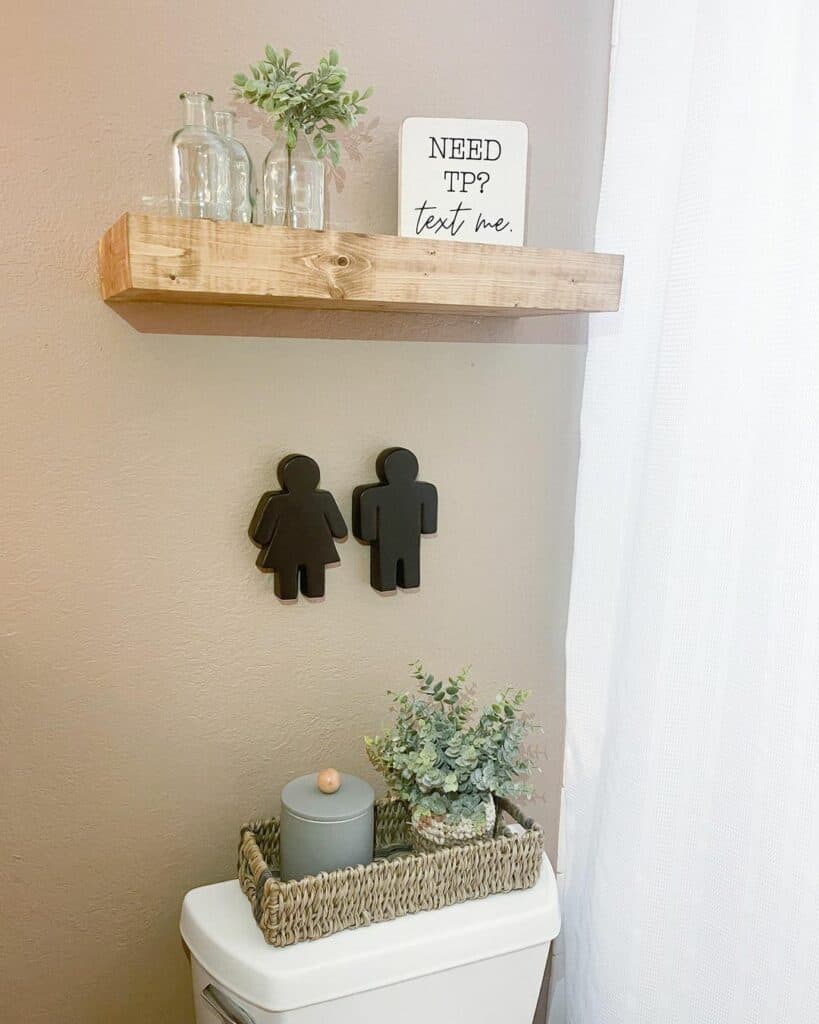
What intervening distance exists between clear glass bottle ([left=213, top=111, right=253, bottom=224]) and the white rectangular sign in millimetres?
166

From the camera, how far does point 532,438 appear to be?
3.97ft

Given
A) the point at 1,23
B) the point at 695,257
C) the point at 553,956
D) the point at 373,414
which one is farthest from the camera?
the point at 553,956

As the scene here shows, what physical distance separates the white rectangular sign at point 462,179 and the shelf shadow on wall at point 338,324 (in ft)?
0.47

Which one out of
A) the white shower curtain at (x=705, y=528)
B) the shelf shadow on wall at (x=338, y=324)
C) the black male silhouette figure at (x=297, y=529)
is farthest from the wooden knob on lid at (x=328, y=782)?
the shelf shadow on wall at (x=338, y=324)

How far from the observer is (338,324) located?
108 centimetres

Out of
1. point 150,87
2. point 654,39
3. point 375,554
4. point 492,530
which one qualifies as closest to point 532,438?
point 492,530

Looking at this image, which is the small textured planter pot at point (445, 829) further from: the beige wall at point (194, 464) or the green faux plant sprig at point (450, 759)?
the beige wall at point (194, 464)

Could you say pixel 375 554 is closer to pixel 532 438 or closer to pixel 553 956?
pixel 532 438

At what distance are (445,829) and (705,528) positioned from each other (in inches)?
18.1

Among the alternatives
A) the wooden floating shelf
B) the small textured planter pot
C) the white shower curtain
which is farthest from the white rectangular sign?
the small textured planter pot

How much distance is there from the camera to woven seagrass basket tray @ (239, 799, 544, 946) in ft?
3.12

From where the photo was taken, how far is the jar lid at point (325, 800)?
3.26ft

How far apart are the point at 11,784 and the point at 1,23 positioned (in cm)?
80

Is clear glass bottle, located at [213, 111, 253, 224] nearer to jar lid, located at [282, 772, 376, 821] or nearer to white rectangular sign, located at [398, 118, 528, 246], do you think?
white rectangular sign, located at [398, 118, 528, 246]
